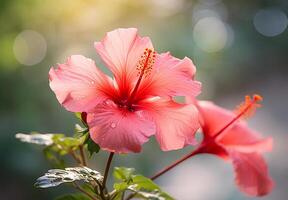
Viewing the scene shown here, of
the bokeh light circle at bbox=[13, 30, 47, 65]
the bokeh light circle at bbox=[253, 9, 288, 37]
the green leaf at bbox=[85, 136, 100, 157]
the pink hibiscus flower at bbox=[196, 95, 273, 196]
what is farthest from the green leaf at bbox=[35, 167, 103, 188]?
the bokeh light circle at bbox=[253, 9, 288, 37]

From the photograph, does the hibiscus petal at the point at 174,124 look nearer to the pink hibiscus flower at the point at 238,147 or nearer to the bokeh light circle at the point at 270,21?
the pink hibiscus flower at the point at 238,147

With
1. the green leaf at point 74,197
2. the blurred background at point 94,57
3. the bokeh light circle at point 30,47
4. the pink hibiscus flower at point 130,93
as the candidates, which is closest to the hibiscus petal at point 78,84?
the pink hibiscus flower at point 130,93

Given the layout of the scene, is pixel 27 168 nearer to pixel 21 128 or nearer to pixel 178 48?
pixel 21 128

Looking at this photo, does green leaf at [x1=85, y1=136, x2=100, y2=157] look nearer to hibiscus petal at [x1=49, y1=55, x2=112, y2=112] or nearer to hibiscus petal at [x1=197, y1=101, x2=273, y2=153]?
hibiscus petal at [x1=49, y1=55, x2=112, y2=112]

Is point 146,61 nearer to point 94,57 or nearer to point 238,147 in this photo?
point 238,147

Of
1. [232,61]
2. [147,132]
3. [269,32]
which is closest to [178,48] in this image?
[232,61]
